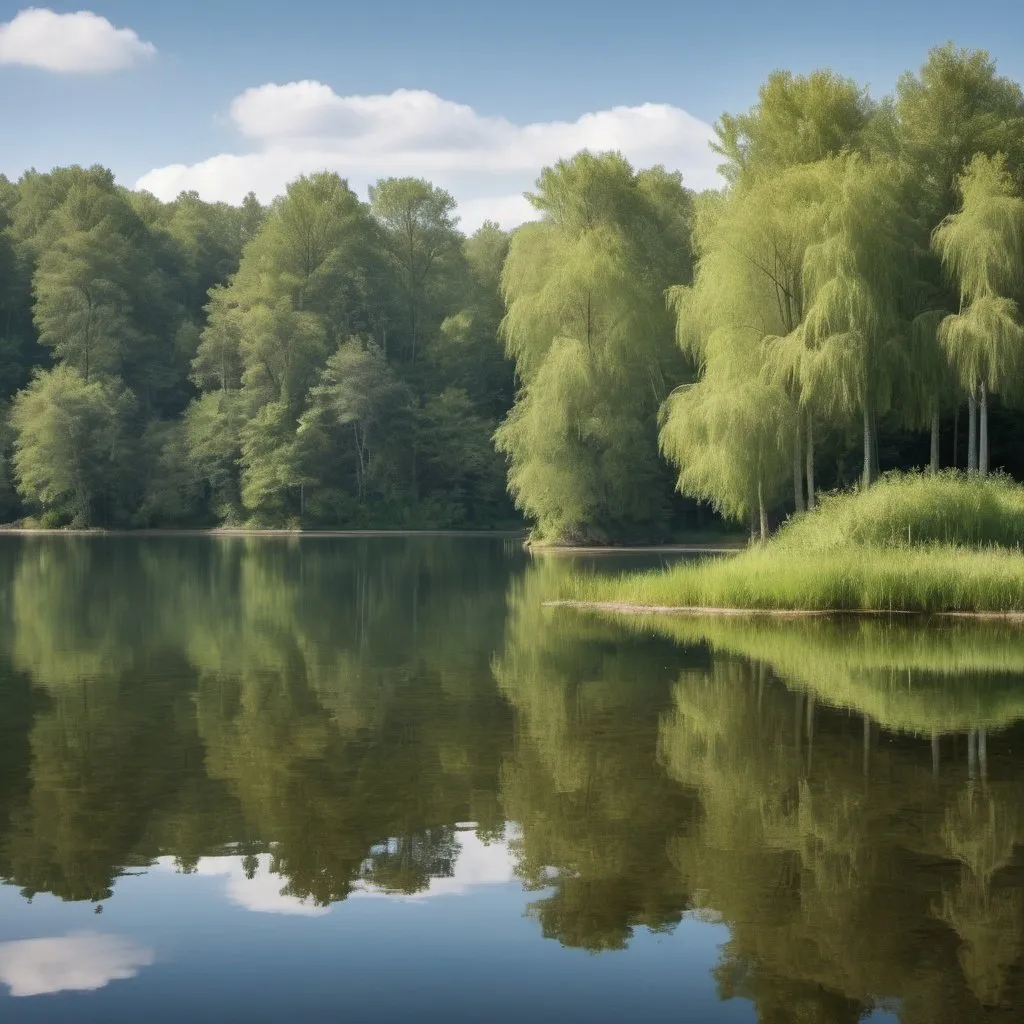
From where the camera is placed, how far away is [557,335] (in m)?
46.8

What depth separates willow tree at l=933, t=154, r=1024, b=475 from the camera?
31.2 metres

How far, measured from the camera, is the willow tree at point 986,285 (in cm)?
3117

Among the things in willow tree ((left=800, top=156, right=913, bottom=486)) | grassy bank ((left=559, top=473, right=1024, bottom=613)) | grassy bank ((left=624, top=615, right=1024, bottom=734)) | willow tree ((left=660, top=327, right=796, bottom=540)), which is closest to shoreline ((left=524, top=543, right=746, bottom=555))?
willow tree ((left=660, top=327, right=796, bottom=540))

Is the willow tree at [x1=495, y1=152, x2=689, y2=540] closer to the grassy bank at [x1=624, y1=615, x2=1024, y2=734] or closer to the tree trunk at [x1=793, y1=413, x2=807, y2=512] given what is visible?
the tree trunk at [x1=793, y1=413, x2=807, y2=512]

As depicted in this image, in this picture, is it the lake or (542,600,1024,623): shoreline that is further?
(542,600,1024,623): shoreline

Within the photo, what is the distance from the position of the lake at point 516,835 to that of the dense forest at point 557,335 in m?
15.8

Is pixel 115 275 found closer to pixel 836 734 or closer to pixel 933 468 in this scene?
pixel 933 468

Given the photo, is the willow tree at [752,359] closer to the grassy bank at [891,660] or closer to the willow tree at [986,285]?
the willow tree at [986,285]

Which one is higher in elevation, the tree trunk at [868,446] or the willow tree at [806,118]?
the willow tree at [806,118]

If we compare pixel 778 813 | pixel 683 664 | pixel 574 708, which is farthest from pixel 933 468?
pixel 778 813

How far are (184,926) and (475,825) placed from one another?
2365mm

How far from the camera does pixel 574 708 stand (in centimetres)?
1337

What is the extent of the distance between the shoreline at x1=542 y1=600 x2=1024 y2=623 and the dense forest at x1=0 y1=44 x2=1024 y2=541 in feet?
28.3

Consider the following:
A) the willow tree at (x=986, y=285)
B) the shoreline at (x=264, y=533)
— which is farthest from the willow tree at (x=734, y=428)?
the shoreline at (x=264, y=533)
